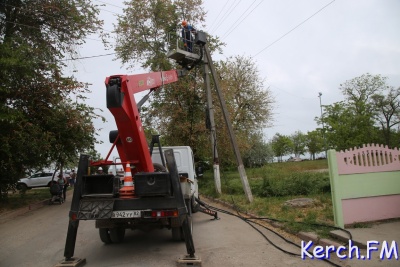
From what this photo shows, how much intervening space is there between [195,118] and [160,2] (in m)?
8.19

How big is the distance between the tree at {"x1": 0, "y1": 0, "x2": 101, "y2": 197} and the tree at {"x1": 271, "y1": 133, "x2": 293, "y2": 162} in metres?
84.0

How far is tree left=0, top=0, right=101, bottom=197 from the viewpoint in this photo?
13.3m

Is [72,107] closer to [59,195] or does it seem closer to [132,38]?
[59,195]

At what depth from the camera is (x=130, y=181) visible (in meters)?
6.15

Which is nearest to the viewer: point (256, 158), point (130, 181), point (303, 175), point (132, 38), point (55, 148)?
point (130, 181)

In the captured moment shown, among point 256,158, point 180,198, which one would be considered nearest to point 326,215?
point 180,198

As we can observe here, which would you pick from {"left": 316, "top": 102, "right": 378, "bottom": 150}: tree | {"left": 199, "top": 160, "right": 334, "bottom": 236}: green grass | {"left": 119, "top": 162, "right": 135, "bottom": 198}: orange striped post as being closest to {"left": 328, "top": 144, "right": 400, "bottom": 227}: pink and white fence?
{"left": 199, "top": 160, "right": 334, "bottom": 236}: green grass

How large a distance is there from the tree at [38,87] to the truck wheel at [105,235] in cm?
766

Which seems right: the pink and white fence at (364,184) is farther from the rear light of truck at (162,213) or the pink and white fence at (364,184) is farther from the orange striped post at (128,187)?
the orange striped post at (128,187)

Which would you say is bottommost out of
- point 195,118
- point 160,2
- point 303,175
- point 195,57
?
point 303,175

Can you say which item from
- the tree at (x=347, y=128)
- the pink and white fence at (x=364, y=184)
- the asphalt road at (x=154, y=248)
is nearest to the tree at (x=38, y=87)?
the asphalt road at (x=154, y=248)

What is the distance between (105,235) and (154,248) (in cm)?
120

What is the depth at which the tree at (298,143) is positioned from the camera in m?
101

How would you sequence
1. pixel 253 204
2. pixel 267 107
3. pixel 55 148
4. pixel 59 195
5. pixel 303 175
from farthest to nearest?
1. pixel 267 107
2. pixel 59 195
3. pixel 55 148
4. pixel 303 175
5. pixel 253 204
